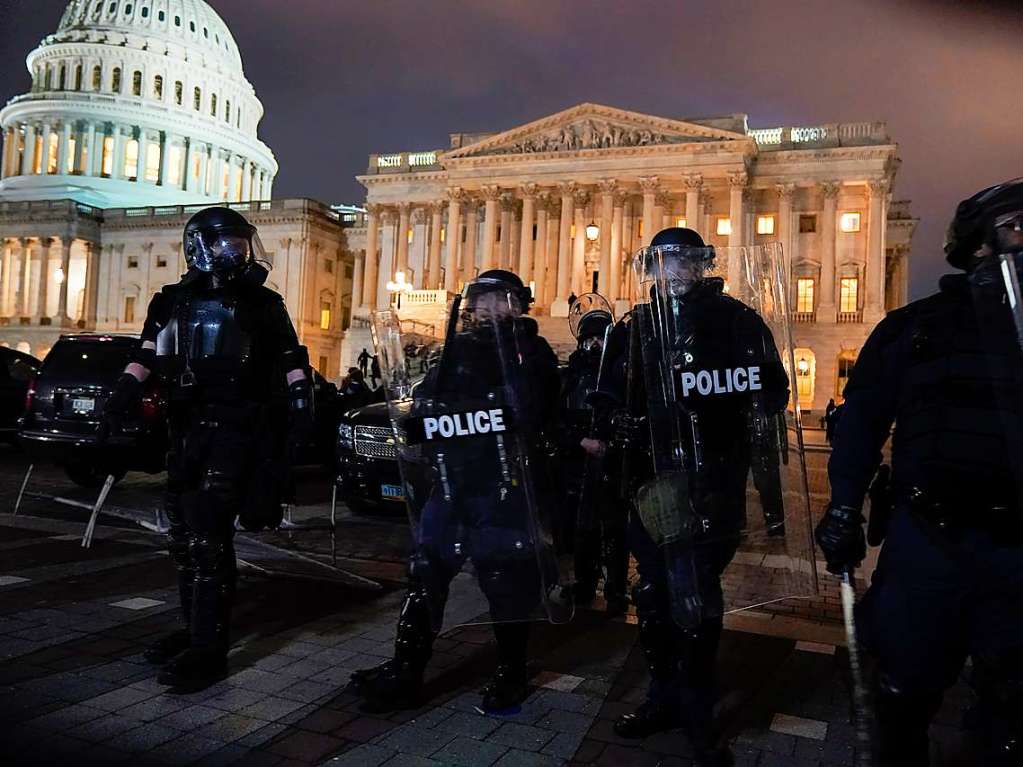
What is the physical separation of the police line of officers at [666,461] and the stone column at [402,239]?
166 feet

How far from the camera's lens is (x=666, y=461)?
3.47 metres

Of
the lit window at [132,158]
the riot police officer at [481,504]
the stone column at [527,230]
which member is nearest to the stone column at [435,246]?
the stone column at [527,230]

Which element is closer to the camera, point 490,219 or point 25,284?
point 490,219

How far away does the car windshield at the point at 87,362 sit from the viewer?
9.95 m

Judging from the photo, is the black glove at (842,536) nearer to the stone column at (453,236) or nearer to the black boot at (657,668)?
the black boot at (657,668)

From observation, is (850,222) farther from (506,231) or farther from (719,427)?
(719,427)

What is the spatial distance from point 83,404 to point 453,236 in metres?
42.4

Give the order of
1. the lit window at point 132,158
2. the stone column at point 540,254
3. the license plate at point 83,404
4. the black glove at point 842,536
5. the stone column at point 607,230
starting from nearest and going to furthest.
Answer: the black glove at point 842,536, the license plate at point 83,404, the stone column at point 607,230, the stone column at point 540,254, the lit window at point 132,158

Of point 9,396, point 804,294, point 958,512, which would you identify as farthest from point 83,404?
point 804,294

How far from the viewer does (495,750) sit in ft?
11.1

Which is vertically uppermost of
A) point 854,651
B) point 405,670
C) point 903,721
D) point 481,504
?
point 481,504

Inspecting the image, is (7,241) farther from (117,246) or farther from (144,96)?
(144,96)

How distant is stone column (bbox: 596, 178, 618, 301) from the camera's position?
47.6 meters

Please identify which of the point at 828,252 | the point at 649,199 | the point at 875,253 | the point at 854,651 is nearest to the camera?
the point at 854,651
